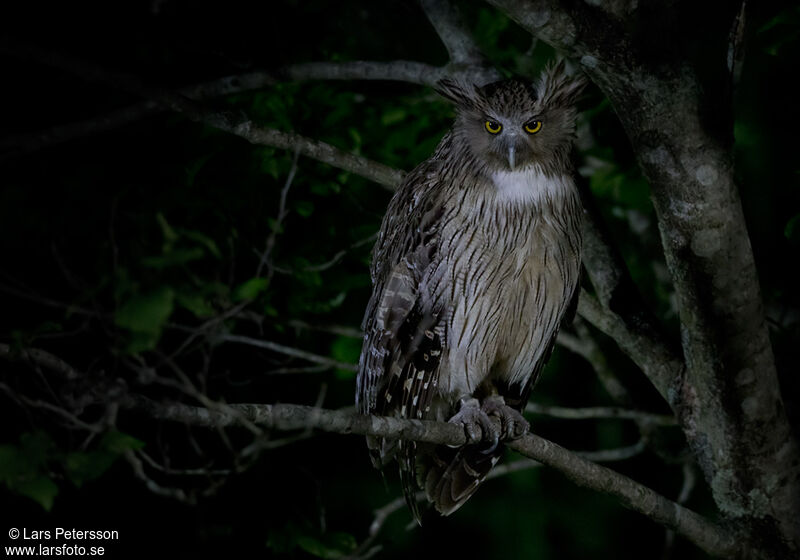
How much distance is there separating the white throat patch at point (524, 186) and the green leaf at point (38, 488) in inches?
71.6

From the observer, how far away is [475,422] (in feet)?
10.4

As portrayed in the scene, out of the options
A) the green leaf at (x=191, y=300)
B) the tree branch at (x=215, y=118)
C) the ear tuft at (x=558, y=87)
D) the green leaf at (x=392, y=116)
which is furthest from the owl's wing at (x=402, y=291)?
the green leaf at (x=191, y=300)

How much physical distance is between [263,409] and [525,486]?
4.00 meters

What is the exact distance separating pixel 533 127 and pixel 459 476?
4.37ft

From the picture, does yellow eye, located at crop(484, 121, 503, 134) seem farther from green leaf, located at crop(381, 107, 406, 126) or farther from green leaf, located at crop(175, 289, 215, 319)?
green leaf, located at crop(175, 289, 215, 319)

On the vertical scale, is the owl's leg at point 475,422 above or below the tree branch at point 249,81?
below

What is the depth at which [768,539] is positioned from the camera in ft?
9.93

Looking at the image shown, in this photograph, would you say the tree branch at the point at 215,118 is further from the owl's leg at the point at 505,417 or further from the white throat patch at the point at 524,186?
the owl's leg at the point at 505,417

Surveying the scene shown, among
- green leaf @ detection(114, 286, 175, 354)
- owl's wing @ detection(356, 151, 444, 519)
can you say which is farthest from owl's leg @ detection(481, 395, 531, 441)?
green leaf @ detection(114, 286, 175, 354)

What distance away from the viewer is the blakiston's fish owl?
10.1 feet

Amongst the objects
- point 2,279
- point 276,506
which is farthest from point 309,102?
point 276,506

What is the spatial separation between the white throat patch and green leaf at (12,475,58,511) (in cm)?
182

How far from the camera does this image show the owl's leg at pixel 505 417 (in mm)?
3053

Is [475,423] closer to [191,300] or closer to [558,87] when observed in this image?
[558,87]
